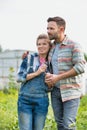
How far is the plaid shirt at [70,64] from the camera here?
5.24 metres

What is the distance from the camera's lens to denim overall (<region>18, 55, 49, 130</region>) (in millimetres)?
5320

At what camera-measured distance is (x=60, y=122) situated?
214 inches

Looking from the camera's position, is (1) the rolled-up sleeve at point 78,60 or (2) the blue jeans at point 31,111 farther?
(2) the blue jeans at point 31,111

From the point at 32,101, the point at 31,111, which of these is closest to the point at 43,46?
the point at 32,101

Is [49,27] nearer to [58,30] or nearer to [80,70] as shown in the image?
[58,30]

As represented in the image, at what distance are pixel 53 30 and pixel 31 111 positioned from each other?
83 centimetres

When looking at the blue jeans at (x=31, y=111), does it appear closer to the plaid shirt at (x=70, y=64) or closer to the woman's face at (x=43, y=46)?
the plaid shirt at (x=70, y=64)

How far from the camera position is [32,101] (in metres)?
5.32

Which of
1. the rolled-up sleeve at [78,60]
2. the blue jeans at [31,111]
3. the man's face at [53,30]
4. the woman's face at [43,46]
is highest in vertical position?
the man's face at [53,30]

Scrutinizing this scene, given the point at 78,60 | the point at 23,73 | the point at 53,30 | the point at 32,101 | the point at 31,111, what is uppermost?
the point at 53,30

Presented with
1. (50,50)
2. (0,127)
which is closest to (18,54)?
(0,127)

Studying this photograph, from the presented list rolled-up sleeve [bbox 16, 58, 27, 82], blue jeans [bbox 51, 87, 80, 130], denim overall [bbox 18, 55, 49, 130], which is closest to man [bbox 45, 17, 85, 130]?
blue jeans [bbox 51, 87, 80, 130]

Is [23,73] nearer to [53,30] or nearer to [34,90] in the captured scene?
[34,90]

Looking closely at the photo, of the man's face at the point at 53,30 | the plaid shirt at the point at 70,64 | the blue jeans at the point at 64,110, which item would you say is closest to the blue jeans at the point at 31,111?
the blue jeans at the point at 64,110
